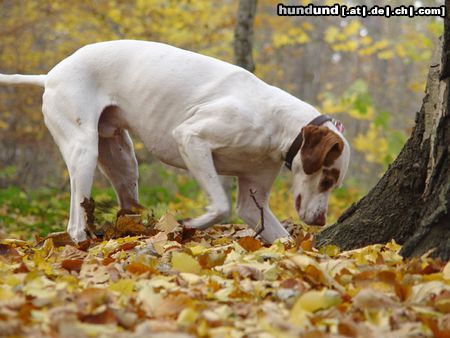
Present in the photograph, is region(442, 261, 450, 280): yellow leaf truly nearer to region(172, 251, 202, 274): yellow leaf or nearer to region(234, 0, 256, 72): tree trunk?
region(172, 251, 202, 274): yellow leaf

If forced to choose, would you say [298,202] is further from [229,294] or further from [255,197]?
[229,294]

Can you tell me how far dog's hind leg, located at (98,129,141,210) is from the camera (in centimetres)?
555

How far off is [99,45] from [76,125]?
2.16ft

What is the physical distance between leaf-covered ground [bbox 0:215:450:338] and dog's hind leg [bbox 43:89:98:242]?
120 centimetres

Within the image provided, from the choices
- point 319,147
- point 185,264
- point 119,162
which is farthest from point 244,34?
point 185,264

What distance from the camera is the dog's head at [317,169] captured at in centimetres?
455

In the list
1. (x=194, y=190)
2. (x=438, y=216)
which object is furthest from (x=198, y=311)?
(x=194, y=190)

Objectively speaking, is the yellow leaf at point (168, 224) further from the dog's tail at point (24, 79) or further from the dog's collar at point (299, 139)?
the dog's tail at point (24, 79)

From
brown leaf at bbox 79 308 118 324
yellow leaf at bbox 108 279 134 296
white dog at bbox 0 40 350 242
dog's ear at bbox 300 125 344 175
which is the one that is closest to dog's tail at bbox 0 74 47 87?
white dog at bbox 0 40 350 242

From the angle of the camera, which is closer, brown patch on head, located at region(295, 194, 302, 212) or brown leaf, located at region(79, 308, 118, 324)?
brown leaf, located at region(79, 308, 118, 324)

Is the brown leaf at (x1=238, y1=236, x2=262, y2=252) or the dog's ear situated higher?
the dog's ear

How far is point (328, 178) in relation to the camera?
4750 millimetres

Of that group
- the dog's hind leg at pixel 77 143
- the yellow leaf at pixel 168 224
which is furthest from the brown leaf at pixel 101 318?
the dog's hind leg at pixel 77 143

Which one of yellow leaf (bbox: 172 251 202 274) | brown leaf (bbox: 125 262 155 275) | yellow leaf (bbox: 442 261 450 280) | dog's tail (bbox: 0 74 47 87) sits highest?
dog's tail (bbox: 0 74 47 87)
